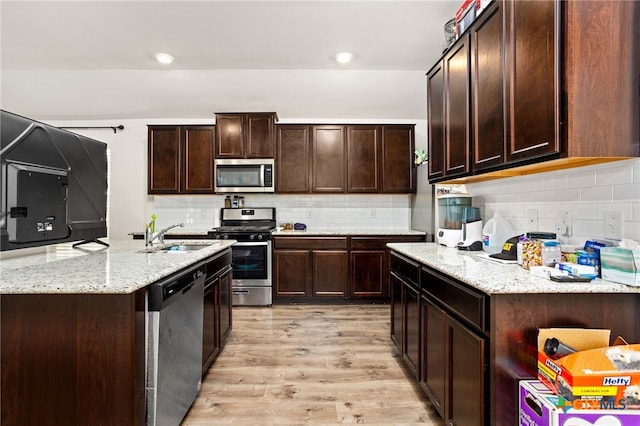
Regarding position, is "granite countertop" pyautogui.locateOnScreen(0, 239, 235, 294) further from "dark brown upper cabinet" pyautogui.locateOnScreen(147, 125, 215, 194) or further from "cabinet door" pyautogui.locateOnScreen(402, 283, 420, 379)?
"dark brown upper cabinet" pyautogui.locateOnScreen(147, 125, 215, 194)

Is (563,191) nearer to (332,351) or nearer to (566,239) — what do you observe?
(566,239)

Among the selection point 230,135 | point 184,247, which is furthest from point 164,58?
point 184,247

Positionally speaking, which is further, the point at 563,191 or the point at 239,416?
the point at 239,416

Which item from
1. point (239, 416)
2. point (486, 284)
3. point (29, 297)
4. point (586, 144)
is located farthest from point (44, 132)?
point (586, 144)

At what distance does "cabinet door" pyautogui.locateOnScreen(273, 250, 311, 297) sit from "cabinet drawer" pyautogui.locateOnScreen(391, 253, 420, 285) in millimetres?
1606

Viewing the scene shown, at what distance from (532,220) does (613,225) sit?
539 millimetres

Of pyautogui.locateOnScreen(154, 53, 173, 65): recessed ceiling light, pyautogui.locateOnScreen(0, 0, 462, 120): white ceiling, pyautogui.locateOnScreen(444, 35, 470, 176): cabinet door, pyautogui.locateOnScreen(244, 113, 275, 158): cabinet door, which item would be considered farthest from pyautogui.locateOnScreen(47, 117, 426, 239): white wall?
pyautogui.locateOnScreen(444, 35, 470, 176): cabinet door

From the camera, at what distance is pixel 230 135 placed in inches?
169

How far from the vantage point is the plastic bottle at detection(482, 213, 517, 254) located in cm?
221

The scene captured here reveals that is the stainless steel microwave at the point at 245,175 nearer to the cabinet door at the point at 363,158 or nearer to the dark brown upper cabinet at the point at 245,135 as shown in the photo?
the dark brown upper cabinet at the point at 245,135

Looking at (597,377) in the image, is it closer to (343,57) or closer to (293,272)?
(343,57)

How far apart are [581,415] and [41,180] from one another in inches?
98.0

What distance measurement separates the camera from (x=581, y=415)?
41.8 inches

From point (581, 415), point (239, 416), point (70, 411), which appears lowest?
point (239, 416)
